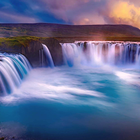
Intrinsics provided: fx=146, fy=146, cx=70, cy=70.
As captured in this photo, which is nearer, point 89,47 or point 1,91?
point 1,91

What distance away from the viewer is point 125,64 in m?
19.5

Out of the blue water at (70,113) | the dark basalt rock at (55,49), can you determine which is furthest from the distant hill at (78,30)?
the blue water at (70,113)

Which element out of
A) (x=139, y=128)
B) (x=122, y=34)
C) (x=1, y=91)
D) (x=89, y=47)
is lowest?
(x=139, y=128)

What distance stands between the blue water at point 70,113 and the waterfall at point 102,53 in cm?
1092

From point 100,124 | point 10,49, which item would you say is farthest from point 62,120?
point 10,49

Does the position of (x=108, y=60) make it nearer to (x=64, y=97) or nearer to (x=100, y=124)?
(x=64, y=97)

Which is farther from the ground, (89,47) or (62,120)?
(89,47)

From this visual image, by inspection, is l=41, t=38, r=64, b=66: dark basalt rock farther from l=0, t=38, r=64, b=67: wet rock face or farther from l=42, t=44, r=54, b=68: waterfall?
l=42, t=44, r=54, b=68: waterfall

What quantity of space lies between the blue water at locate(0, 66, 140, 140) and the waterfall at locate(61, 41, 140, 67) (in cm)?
1092

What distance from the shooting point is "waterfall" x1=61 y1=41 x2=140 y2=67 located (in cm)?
1917

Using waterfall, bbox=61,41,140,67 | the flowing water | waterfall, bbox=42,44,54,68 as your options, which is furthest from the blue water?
waterfall, bbox=61,41,140,67

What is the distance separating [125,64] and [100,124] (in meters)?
16.0

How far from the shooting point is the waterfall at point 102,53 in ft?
62.9

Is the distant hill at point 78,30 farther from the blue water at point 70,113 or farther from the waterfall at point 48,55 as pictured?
the blue water at point 70,113
